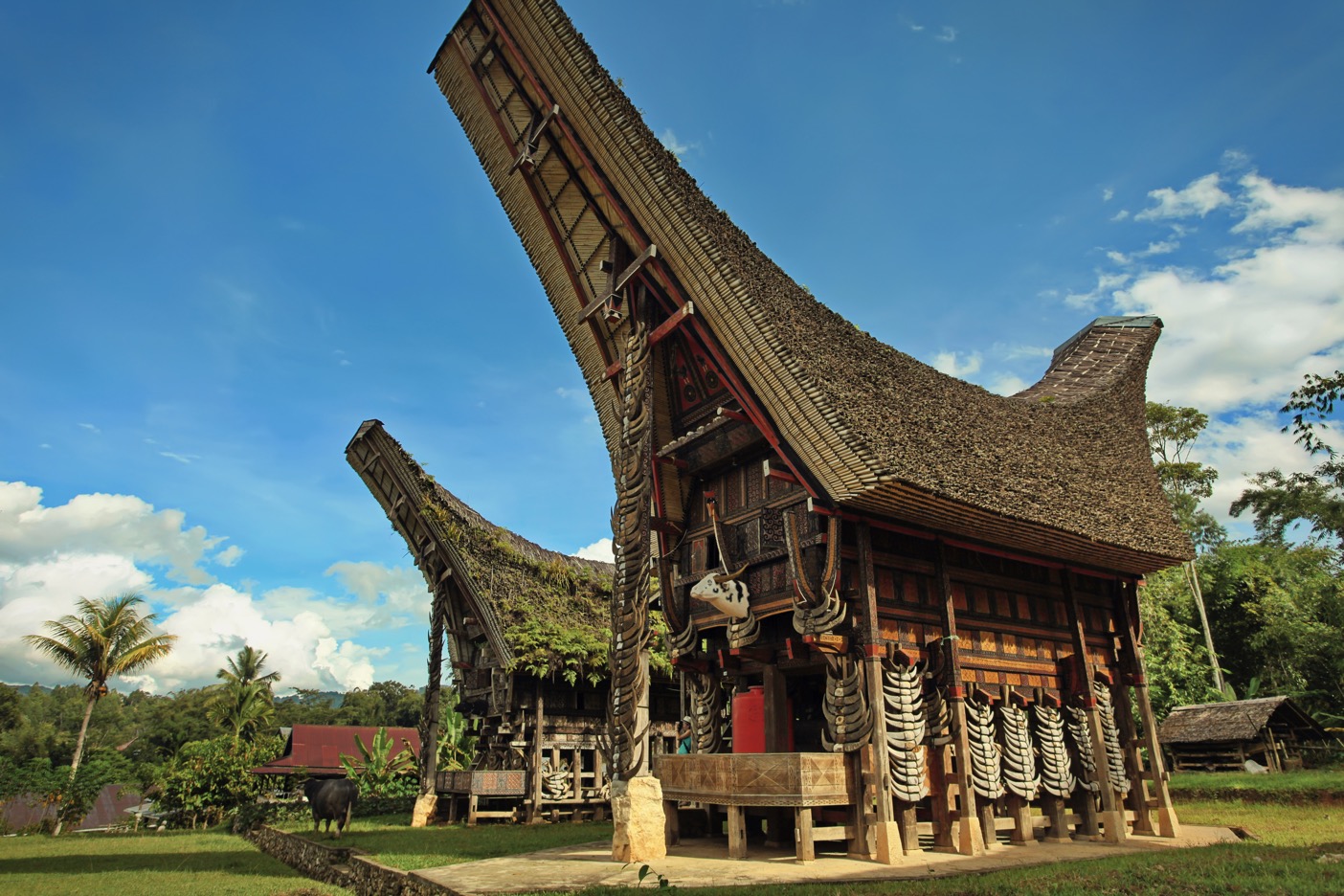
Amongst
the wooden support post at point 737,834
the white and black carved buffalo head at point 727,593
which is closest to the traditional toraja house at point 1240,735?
the white and black carved buffalo head at point 727,593

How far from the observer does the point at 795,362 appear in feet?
31.7

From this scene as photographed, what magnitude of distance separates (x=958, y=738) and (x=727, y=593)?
10.8 feet

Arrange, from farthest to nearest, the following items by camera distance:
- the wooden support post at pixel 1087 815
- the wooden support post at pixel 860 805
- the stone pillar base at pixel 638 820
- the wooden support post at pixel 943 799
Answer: the wooden support post at pixel 1087 815, the wooden support post at pixel 943 799, the wooden support post at pixel 860 805, the stone pillar base at pixel 638 820

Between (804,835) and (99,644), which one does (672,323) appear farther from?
(99,644)

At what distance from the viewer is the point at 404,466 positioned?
18266 millimetres

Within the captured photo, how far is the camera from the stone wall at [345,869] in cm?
751

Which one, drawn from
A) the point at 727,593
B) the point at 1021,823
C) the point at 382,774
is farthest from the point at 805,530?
the point at 382,774

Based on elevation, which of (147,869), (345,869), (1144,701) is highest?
(1144,701)

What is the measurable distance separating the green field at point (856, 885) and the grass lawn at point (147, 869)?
2cm

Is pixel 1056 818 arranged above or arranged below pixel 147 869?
above

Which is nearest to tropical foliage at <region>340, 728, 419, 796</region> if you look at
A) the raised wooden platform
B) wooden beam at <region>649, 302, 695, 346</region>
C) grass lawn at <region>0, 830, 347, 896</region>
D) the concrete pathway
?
grass lawn at <region>0, 830, 347, 896</region>

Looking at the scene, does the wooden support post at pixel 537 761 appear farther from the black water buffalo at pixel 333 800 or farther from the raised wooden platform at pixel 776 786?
the raised wooden platform at pixel 776 786

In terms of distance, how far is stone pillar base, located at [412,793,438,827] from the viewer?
16594 mm

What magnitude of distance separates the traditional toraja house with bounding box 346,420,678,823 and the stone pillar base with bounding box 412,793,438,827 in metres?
0.03
